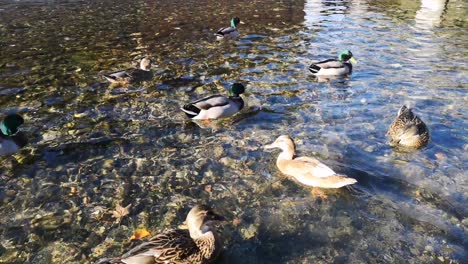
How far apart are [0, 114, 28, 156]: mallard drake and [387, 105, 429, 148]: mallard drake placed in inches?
307

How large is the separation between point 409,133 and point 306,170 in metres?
2.70

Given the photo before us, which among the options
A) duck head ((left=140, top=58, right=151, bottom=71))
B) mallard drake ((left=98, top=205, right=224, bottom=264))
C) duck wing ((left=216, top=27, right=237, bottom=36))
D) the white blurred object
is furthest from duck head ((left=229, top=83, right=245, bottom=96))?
the white blurred object

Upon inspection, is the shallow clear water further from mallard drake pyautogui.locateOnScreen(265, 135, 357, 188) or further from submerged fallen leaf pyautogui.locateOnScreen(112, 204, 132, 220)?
mallard drake pyautogui.locateOnScreen(265, 135, 357, 188)

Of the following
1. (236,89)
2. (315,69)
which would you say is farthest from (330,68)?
(236,89)

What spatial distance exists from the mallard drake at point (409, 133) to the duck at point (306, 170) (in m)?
2.38

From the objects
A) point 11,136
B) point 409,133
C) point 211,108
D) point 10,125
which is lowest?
point 409,133

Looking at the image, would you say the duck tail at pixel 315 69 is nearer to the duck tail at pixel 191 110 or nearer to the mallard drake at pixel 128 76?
the duck tail at pixel 191 110

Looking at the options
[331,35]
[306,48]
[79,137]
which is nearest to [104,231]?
[79,137]

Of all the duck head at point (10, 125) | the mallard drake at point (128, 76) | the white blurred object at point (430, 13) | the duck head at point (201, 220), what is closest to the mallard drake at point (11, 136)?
the duck head at point (10, 125)

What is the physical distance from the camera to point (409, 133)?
7.88 meters

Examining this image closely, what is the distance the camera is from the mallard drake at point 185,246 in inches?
179

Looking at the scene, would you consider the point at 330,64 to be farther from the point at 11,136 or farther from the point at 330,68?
the point at 11,136

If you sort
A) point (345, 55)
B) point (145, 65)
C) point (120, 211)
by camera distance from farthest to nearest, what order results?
point (345, 55) < point (145, 65) < point (120, 211)

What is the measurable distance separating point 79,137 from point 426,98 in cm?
902
